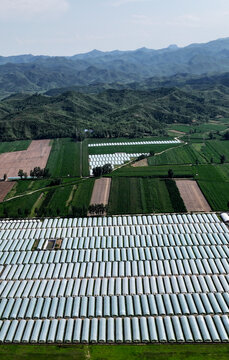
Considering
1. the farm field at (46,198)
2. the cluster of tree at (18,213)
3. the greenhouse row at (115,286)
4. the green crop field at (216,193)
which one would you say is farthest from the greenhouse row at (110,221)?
the greenhouse row at (115,286)

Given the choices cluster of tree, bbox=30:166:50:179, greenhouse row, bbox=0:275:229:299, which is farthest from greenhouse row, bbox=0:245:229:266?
cluster of tree, bbox=30:166:50:179

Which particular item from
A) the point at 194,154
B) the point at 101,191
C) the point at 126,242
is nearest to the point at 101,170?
the point at 101,191

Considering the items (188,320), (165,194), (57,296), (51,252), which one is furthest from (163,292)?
(165,194)

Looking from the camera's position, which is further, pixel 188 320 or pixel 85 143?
pixel 85 143

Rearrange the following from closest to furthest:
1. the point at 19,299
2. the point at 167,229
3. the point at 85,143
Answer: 1. the point at 19,299
2. the point at 167,229
3. the point at 85,143

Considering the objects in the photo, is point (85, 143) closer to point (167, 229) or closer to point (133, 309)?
point (167, 229)

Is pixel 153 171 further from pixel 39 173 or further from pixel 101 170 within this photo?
pixel 39 173

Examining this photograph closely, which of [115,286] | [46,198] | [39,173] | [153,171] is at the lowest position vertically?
[46,198]
